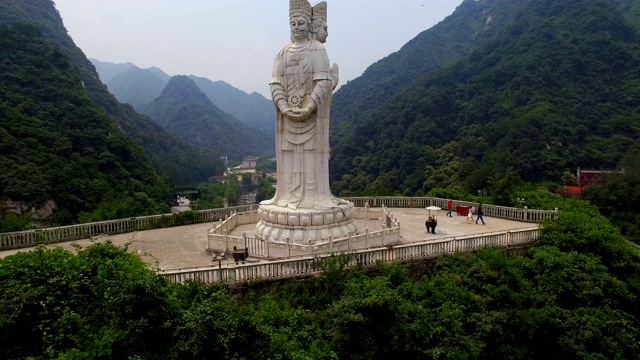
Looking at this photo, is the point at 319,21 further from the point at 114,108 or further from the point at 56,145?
the point at 114,108

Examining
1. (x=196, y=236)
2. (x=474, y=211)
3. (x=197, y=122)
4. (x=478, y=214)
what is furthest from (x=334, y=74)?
(x=197, y=122)

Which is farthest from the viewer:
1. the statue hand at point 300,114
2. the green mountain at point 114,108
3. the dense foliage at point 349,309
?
the green mountain at point 114,108

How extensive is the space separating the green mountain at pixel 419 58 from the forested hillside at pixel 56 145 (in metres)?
47.0

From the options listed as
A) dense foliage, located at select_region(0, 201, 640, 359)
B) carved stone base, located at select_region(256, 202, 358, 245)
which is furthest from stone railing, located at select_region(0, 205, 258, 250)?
carved stone base, located at select_region(256, 202, 358, 245)

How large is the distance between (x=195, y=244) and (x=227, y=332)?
863cm

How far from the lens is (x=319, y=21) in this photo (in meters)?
16.0

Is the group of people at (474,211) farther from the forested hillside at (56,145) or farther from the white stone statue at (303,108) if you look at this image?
the forested hillside at (56,145)

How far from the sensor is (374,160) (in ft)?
210

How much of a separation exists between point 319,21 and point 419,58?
96.6m

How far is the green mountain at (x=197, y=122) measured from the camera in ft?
490

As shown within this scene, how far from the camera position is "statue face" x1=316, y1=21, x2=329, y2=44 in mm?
16062

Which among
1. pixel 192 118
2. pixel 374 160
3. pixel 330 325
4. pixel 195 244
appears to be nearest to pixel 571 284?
pixel 330 325

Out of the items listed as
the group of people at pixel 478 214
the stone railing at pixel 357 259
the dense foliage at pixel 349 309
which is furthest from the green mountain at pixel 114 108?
the dense foliage at pixel 349 309

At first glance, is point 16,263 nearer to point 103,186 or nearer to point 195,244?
point 195,244
